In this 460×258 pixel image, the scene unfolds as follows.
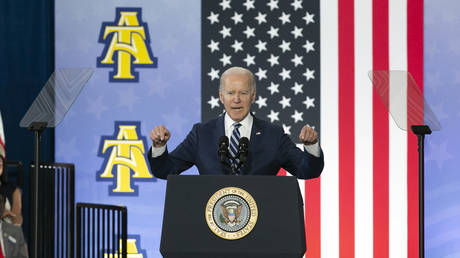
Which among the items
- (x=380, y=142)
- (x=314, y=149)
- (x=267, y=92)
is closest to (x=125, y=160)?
(x=267, y=92)

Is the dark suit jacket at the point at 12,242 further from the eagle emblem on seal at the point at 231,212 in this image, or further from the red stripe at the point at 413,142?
the red stripe at the point at 413,142

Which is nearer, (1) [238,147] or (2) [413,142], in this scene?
(1) [238,147]

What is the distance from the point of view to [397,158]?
13.3 feet

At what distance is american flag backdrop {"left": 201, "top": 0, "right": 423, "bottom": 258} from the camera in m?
4.05

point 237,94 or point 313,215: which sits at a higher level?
point 237,94

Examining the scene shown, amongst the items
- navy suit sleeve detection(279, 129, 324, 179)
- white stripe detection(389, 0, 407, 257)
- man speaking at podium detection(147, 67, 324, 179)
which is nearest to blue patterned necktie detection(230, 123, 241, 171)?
man speaking at podium detection(147, 67, 324, 179)

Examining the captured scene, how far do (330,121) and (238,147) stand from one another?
2.24m

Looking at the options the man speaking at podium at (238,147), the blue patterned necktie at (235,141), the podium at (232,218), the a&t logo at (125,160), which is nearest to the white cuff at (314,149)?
the man speaking at podium at (238,147)

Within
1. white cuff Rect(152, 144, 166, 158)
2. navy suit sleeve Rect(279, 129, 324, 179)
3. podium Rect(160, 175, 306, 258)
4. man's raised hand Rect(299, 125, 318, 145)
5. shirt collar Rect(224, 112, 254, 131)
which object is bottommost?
podium Rect(160, 175, 306, 258)

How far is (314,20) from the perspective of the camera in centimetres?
411

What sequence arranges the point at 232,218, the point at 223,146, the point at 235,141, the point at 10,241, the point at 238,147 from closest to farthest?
the point at 232,218 → the point at 223,146 → the point at 238,147 → the point at 235,141 → the point at 10,241

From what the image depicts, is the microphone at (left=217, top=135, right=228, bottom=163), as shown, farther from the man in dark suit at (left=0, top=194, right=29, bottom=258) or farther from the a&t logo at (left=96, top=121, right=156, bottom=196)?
→ the a&t logo at (left=96, top=121, right=156, bottom=196)

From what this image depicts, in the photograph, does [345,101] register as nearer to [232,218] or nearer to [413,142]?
[413,142]

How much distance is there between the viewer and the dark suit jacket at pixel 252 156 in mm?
2029
